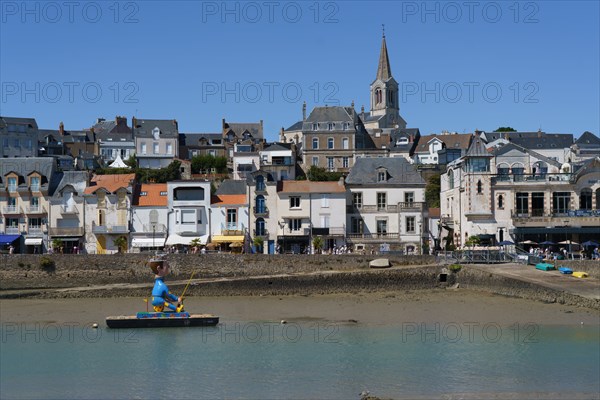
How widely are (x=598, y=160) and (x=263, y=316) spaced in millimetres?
28834

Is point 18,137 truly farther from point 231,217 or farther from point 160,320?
point 160,320

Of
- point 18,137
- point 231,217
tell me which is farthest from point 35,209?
point 18,137

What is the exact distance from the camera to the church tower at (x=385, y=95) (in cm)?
14025

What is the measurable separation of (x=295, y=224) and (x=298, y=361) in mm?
29986

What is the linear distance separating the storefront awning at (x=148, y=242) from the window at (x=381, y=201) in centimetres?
1441

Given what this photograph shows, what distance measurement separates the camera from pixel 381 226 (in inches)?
2307

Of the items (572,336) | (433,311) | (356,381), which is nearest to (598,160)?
(433,311)

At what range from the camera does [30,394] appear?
81.3 ft

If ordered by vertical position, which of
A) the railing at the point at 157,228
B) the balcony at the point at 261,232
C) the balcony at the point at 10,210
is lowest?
the balcony at the point at 261,232

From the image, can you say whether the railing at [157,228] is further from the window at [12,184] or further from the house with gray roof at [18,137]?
the house with gray roof at [18,137]

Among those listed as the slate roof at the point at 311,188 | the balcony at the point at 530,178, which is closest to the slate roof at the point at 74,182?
the slate roof at the point at 311,188

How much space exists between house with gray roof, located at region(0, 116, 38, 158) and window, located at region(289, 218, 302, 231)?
48.0 m

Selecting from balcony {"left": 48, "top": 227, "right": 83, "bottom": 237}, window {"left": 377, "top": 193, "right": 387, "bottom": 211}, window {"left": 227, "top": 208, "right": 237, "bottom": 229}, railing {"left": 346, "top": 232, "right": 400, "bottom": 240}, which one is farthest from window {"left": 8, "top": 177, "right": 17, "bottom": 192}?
window {"left": 377, "top": 193, "right": 387, "bottom": 211}

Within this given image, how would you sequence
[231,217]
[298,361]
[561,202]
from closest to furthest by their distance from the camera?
[298,361] < [561,202] < [231,217]
